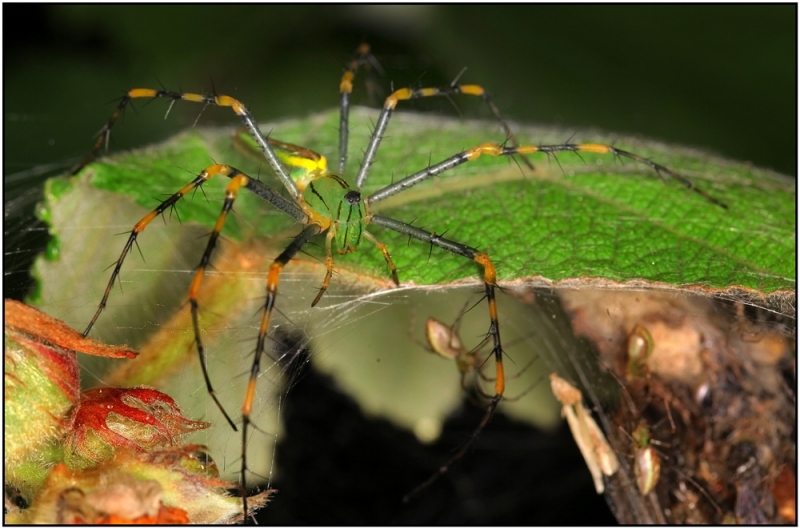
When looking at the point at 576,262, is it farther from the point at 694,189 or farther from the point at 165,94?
the point at 165,94

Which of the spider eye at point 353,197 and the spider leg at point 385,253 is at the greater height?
the spider eye at point 353,197

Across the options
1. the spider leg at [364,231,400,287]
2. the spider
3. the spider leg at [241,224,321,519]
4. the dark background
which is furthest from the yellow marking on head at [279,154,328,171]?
the spider leg at [241,224,321,519]

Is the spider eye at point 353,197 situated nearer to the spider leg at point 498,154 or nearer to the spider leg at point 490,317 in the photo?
the spider leg at point 498,154

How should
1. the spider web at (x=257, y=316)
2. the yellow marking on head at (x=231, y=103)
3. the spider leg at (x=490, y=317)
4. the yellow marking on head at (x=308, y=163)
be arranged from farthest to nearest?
the yellow marking on head at (x=308, y=163) < the yellow marking on head at (x=231, y=103) < the spider leg at (x=490, y=317) < the spider web at (x=257, y=316)

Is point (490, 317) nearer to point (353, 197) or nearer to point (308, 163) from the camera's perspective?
point (353, 197)

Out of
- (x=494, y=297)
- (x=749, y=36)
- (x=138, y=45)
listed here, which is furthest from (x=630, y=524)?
(x=138, y=45)

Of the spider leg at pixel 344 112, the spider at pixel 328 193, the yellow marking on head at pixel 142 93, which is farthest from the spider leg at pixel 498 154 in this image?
the yellow marking on head at pixel 142 93
